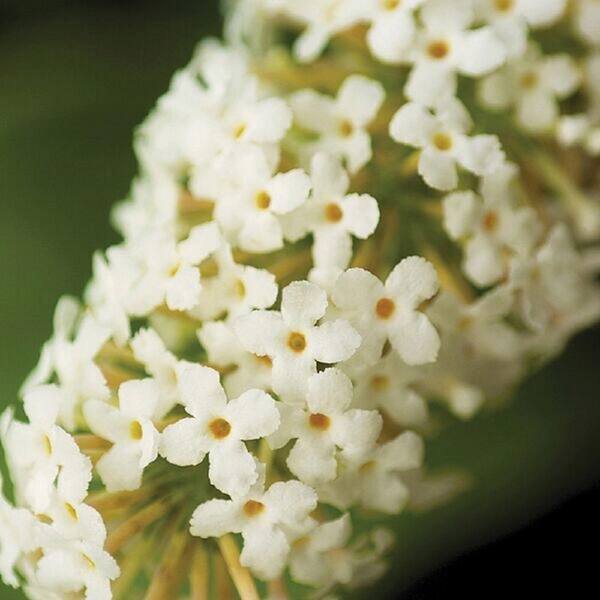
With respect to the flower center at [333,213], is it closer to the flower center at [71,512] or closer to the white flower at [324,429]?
the white flower at [324,429]

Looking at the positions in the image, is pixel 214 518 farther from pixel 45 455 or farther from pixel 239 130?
pixel 239 130

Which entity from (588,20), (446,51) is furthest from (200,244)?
(588,20)

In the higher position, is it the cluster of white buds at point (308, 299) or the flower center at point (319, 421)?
the cluster of white buds at point (308, 299)

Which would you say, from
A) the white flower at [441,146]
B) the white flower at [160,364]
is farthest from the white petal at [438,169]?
the white flower at [160,364]

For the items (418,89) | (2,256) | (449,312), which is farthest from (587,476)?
(2,256)

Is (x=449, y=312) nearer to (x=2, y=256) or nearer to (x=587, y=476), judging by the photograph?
(x=587, y=476)

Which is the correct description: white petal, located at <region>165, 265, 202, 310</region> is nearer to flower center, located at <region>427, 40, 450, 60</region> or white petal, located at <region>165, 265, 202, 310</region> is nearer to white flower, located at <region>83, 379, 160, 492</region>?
white flower, located at <region>83, 379, 160, 492</region>

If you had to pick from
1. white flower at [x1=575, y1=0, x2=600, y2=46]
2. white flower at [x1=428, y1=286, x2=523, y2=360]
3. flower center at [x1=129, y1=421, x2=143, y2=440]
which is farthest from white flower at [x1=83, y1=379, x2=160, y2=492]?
white flower at [x1=575, y1=0, x2=600, y2=46]
